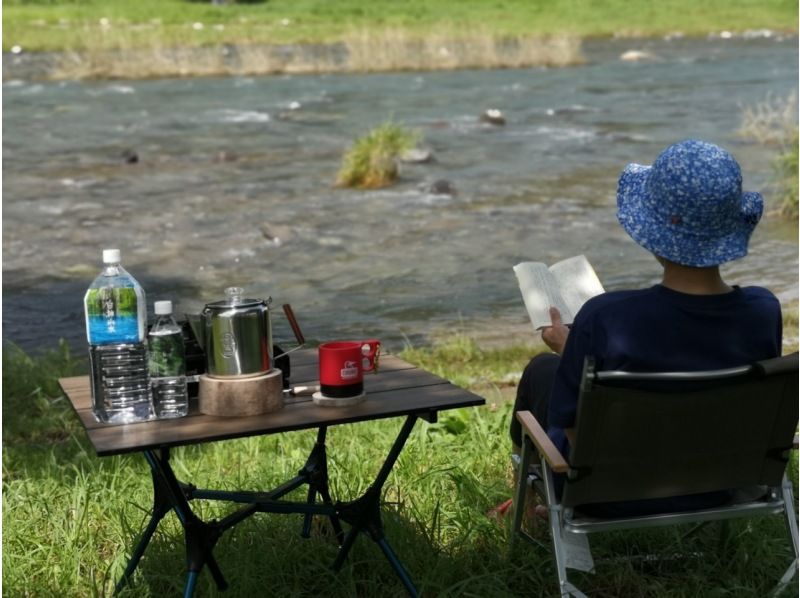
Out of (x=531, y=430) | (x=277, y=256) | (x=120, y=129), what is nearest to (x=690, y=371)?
(x=531, y=430)

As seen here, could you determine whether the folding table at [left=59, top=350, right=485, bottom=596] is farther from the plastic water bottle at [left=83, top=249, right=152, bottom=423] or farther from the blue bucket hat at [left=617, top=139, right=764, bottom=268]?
the blue bucket hat at [left=617, top=139, right=764, bottom=268]

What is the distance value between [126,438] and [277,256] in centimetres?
876

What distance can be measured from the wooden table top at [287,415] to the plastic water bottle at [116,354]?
60 millimetres

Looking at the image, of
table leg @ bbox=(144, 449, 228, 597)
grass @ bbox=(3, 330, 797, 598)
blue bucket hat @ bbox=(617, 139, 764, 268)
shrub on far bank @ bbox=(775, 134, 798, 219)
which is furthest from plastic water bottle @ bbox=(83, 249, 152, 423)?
shrub on far bank @ bbox=(775, 134, 798, 219)

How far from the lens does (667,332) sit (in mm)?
3111

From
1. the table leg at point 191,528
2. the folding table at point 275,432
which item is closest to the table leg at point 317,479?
the folding table at point 275,432

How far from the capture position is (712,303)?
315 cm

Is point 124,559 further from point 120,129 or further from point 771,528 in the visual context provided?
point 120,129

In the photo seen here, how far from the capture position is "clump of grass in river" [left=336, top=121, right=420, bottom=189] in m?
15.6

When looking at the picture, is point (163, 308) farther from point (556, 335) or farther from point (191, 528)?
point (556, 335)

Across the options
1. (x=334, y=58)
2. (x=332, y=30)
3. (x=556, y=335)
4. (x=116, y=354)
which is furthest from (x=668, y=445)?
(x=332, y=30)

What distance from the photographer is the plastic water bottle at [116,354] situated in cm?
322

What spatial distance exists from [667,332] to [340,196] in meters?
12.0

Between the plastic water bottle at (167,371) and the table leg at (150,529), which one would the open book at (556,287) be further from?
the table leg at (150,529)
